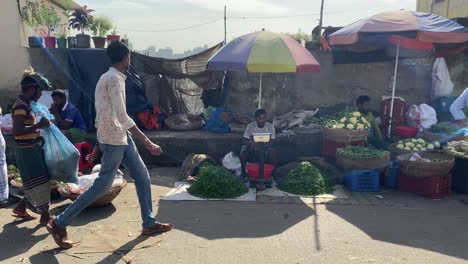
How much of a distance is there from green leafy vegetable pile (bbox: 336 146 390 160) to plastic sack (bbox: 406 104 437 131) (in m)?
1.60

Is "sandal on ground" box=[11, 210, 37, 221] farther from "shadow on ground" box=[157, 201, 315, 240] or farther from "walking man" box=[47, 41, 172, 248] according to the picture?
"shadow on ground" box=[157, 201, 315, 240]

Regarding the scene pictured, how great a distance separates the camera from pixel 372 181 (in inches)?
236

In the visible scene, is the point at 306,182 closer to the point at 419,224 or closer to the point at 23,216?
the point at 419,224

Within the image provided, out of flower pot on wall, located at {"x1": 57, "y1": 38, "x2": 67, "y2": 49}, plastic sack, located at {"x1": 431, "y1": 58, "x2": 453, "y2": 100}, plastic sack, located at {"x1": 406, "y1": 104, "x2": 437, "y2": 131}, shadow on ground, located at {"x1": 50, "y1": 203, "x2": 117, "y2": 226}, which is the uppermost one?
flower pot on wall, located at {"x1": 57, "y1": 38, "x2": 67, "y2": 49}

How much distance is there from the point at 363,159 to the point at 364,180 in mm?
336

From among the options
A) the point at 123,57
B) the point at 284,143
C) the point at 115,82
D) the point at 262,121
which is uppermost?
the point at 123,57

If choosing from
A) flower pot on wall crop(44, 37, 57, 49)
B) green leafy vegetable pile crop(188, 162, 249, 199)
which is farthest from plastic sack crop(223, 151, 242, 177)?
flower pot on wall crop(44, 37, 57, 49)

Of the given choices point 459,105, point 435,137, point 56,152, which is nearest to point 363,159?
point 435,137

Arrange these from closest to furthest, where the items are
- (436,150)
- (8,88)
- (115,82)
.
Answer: (115,82) → (436,150) → (8,88)

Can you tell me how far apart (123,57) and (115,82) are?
0.98 feet

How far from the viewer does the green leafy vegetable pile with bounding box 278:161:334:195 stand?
19.1 feet

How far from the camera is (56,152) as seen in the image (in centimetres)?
447

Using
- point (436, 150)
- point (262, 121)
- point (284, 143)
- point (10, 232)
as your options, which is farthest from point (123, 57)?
point (436, 150)

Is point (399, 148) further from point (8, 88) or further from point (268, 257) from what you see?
point (8, 88)
